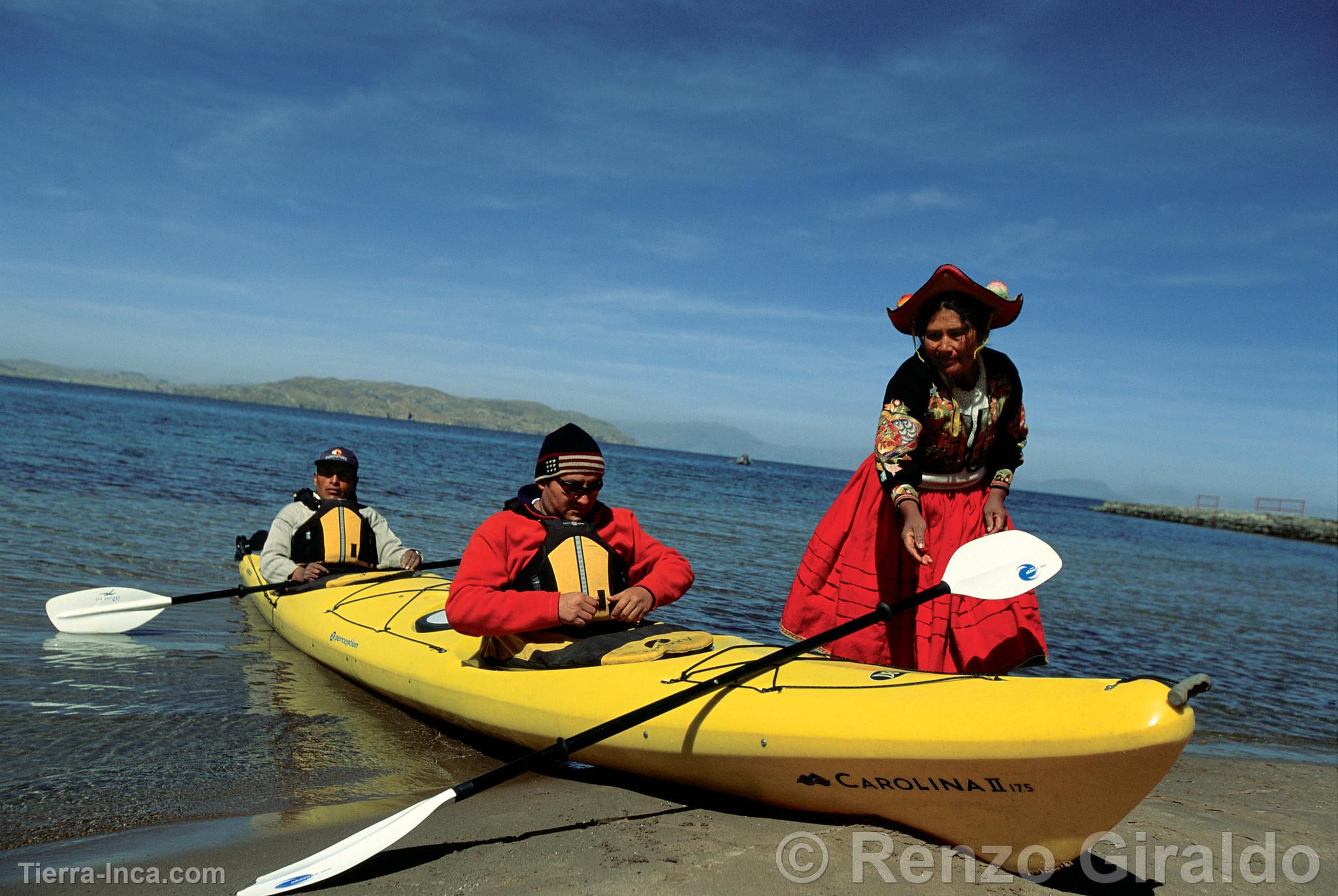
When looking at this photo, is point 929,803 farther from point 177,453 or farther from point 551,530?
point 177,453

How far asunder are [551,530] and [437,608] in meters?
1.94

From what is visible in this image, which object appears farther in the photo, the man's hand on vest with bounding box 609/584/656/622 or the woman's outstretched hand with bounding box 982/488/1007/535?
the man's hand on vest with bounding box 609/584/656/622

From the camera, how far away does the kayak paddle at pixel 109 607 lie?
5844 mm

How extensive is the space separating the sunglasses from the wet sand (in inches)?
48.6

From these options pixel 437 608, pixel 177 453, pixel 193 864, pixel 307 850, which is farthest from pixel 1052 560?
pixel 177 453

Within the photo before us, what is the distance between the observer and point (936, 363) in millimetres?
3014

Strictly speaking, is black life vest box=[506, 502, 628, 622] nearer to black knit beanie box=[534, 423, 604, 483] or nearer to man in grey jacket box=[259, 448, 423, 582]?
black knit beanie box=[534, 423, 604, 483]

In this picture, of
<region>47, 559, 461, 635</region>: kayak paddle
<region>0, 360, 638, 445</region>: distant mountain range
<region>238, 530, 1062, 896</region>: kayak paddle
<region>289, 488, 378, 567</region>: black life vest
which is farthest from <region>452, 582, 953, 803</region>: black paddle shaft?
<region>0, 360, 638, 445</region>: distant mountain range

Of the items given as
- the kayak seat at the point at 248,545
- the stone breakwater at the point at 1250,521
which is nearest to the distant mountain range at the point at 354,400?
the stone breakwater at the point at 1250,521

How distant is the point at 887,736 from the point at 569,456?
1689mm

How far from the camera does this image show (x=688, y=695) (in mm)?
3057

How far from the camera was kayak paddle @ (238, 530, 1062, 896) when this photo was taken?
2580mm

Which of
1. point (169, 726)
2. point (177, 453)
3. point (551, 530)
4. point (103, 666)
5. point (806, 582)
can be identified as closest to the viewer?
point (806, 582)

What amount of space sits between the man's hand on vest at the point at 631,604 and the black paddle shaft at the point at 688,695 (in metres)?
0.53
